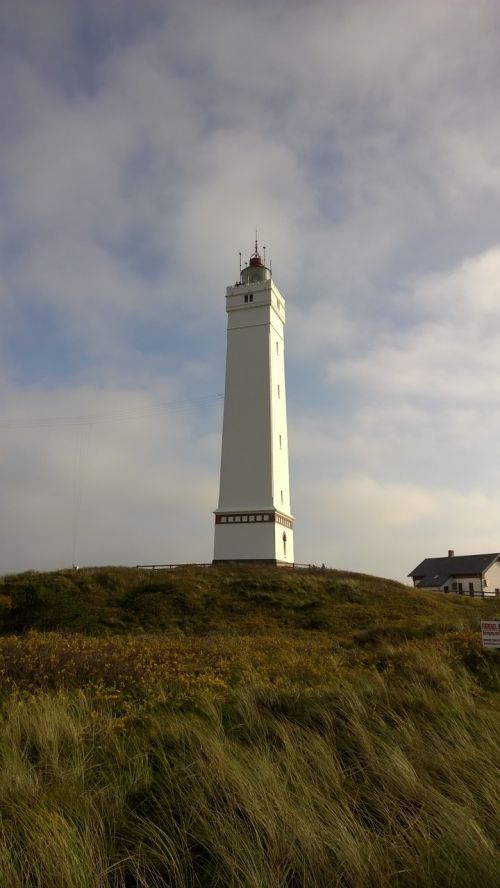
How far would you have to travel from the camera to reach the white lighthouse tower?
123 feet

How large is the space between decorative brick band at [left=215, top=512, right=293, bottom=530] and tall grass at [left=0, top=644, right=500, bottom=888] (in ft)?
97.3

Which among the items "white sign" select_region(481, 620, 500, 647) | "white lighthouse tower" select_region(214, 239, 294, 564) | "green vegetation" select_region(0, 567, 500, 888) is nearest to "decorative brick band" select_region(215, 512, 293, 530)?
"white lighthouse tower" select_region(214, 239, 294, 564)

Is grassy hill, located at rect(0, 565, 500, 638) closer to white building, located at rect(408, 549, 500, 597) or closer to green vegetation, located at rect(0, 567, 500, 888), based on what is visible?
green vegetation, located at rect(0, 567, 500, 888)

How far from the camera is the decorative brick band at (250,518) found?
37219mm

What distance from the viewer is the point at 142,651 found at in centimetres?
1376

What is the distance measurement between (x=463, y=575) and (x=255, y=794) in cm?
6006

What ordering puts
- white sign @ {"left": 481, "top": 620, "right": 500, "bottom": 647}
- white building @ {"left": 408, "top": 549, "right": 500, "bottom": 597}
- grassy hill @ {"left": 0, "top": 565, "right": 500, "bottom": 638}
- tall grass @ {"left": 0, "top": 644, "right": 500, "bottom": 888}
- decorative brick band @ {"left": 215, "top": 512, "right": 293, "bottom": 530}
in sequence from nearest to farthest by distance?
tall grass @ {"left": 0, "top": 644, "right": 500, "bottom": 888} → white sign @ {"left": 481, "top": 620, "right": 500, "bottom": 647} → grassy hill @ {"left": 0, "top": 565, "right": 500, "bottom": 638} → decorative brick band @ {"left": 215, "top": 512, "right": 293, "bottom": 530} → white building @ {"left": 408, "top": 549, "right": 500, "bottom": 597}

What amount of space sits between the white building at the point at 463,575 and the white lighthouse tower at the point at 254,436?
27121 millimetres

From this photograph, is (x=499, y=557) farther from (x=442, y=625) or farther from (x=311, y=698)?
(x=311, y=698)

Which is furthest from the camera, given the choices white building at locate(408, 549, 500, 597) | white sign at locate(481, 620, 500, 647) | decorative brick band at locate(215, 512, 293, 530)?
white building at locate(408, 549, 500, 597)

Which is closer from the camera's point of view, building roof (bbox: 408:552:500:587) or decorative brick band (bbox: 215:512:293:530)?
decorative brick band (bbox: 215:512:293:530)

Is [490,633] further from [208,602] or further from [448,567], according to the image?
[448,567]

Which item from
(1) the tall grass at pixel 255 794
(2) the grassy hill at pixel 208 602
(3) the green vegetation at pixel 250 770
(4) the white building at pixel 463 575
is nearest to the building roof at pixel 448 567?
(4) the white building at pixel 463 575

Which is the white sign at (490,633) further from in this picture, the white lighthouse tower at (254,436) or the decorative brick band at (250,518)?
the decorative brick band at (250,518)
